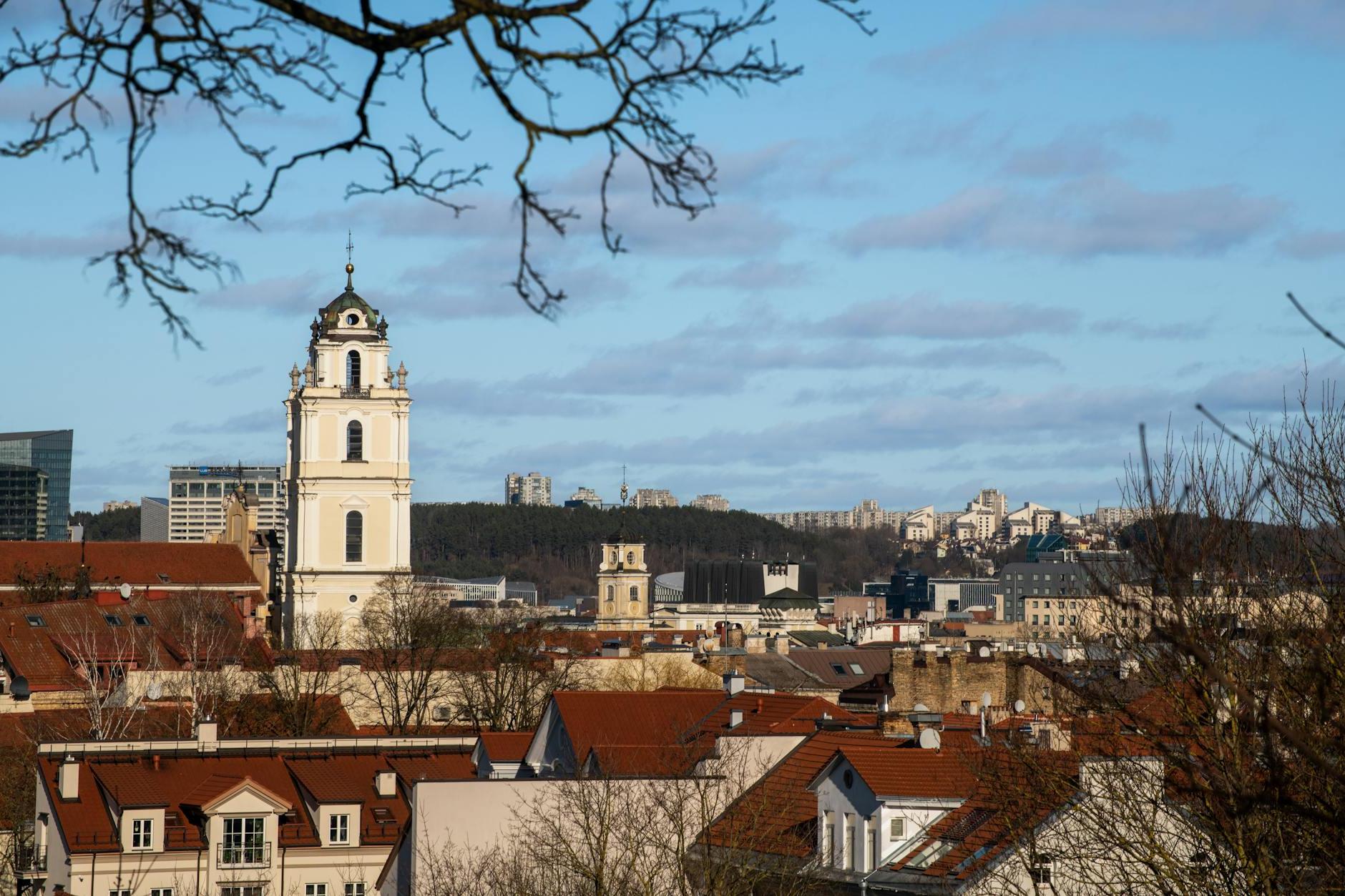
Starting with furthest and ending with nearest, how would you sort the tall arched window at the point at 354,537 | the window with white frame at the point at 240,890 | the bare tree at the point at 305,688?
1. the tall arched window at the point at 354,537
2. the bare tree at the point at 305,688
3. the window with white frame at the point at 240,890

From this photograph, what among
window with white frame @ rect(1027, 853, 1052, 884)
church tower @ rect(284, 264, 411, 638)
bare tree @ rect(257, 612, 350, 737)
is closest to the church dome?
church tower @ rect(284, 264, 411, 638)

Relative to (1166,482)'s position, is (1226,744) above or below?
below

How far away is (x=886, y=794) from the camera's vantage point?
86.3 ft

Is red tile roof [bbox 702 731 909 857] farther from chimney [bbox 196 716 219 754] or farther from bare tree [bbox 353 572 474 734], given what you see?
bare tree [bbox 353 572 474 734]

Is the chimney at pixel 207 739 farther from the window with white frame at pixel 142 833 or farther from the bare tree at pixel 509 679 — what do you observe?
the bare tree at pixel 509 679

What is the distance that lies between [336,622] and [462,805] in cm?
5375

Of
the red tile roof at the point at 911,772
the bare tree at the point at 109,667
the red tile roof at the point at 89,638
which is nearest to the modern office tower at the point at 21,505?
the red tile roof at the point at 89,638

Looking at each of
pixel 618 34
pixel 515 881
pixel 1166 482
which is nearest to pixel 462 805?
pixel 515 881

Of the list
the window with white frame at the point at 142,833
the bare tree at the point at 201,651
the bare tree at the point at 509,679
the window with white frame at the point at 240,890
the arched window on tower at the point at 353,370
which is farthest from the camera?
the arched window on tower at the point at 353,370

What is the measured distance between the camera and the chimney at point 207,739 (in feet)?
114

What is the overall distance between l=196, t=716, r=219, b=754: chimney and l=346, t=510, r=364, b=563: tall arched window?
167 feet

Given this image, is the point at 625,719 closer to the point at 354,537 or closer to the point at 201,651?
the point at 201,651

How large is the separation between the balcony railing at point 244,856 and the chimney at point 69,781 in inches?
93.6

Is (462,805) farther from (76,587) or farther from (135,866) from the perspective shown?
(76,587)
